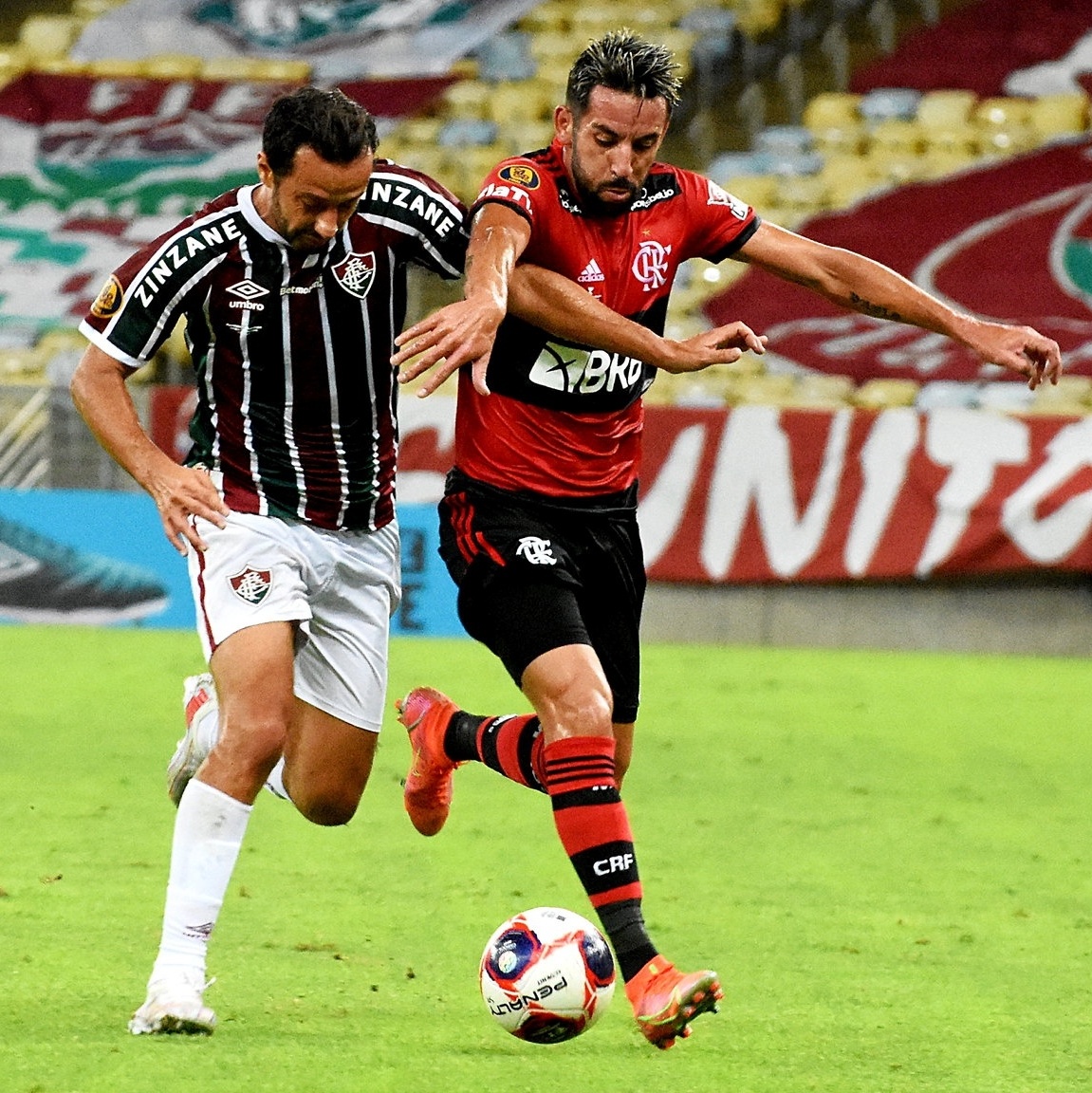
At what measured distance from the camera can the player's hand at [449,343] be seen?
3699 millimetres

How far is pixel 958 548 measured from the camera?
12.0 metres

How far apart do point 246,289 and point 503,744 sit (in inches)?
54.1

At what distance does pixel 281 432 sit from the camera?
178 inches

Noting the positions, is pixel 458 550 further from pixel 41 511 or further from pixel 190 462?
pixel 41 511

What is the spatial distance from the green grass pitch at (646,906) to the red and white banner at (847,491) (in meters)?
2.31

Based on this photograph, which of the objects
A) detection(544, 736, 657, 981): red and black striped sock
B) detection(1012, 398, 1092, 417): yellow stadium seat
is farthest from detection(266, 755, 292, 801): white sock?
detection(1012, 398, 1092, 417): yellow stadium seat

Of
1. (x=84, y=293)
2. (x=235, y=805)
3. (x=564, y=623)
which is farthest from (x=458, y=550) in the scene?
(x=84, y=293)

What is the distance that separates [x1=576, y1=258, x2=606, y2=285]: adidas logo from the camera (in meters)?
4.55

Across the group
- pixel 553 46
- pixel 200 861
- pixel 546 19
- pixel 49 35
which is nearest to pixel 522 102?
pixel 553 46

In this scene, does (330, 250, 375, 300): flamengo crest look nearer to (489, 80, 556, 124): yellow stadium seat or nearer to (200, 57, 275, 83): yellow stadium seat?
(489, 80, 556, 124): yellow stadium seat

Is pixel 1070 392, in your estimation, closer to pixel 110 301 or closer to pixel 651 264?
pixel 651 264

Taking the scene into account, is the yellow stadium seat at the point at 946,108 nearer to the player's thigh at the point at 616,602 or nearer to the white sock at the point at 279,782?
the player's thigh at the point at 616,602

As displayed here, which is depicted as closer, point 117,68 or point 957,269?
point 957,269

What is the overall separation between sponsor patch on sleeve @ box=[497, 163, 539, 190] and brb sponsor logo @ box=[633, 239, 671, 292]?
1.03 ft
